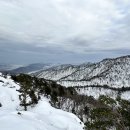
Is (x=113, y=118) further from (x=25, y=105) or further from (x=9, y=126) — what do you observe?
(x=25, y=105)

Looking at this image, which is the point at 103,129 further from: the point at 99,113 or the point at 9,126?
the point at 9,126

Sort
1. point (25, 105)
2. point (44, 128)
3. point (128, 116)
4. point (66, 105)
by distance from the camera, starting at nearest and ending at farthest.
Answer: point (44, 128)
point (128, 116)
point (25, 105)
point (66, 105)

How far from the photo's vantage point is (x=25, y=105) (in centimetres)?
5544

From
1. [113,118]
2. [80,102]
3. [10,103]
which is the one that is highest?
[113,118]

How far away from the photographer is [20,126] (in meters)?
22.5

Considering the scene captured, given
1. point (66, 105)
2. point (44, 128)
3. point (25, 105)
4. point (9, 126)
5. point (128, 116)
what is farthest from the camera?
point (66, 105)

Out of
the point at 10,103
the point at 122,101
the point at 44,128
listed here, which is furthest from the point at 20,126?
the point at 10,103

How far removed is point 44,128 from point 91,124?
34.6ft

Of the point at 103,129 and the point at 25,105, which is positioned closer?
the point at 103,129

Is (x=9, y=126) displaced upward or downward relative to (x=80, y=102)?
upward

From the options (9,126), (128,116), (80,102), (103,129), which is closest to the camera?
(9,126)

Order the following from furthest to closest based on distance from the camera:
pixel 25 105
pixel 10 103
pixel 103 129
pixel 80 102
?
pixel 80 102 → pixel 10 103 → pixel 25 105 → pixel 103 129

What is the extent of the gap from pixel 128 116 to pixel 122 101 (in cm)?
557

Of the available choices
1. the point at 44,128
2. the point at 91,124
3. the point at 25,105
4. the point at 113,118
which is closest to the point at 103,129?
the point at 91,124
